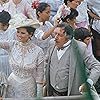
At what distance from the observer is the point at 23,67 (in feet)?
9.29

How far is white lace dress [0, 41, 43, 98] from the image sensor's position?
2.85 meters

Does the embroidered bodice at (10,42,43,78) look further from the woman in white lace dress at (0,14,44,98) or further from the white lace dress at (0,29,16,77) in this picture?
the white lace dress at (0,29,16,77)

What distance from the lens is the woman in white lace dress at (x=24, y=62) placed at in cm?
285

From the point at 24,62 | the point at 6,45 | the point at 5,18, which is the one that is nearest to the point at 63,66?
the point at 24,62

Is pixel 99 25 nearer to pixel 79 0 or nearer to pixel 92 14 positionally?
pixel 92 14

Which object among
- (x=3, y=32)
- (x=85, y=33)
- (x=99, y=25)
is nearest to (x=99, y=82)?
(x=85, y=33)

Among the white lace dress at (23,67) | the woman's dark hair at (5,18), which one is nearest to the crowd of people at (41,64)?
the white lace dress at (23,67)

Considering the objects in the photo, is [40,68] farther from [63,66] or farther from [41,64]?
[63,66]

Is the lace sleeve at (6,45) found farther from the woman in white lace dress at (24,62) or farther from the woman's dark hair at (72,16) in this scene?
the woman's dark hair at (72,16)

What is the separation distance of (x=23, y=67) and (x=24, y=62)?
51mm

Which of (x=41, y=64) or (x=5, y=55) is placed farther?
(x=5, y=55)

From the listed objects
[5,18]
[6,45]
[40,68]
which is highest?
[5,18]

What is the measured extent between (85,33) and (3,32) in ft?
3.35

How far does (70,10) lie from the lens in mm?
3555
